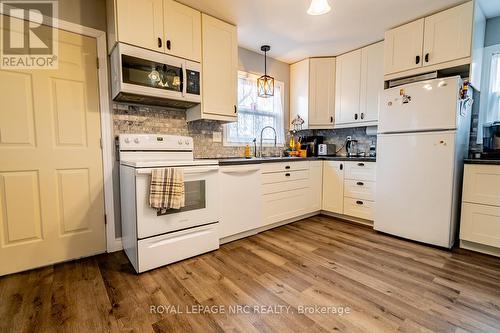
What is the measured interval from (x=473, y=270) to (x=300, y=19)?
2.91m

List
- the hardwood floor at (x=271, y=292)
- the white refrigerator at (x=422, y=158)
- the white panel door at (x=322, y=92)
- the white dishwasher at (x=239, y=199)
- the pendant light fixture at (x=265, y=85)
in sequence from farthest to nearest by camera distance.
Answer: the white panel door at (x=322, y=92)
the pendant light fixture at (x=265, y=85)
the white dishwasher at (x=239, y=199)
the white refrigerator at (x=422, y=158)
the hardwood floor at (x=271, y=292)

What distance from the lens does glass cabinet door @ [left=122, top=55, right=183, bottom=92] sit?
1986mm

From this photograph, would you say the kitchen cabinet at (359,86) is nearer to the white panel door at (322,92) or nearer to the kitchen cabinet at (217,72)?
the white panel door at (322,92)

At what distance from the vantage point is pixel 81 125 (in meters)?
2.15

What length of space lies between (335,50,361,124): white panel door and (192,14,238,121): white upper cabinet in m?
1.75

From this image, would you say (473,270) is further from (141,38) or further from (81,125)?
(81,125)

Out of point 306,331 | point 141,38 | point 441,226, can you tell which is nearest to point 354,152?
point 441,226

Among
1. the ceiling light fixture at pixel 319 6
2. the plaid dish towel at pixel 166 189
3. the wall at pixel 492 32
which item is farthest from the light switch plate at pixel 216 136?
the wall at pixel 492 32

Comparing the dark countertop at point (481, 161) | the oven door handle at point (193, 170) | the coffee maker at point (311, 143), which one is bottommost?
the oven door handle at point (193, 170)

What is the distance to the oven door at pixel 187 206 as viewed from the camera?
1.86 meters

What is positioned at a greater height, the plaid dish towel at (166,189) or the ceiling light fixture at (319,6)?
the ceiling light fixture at (319,6)

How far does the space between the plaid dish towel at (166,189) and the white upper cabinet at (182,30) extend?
1183mm

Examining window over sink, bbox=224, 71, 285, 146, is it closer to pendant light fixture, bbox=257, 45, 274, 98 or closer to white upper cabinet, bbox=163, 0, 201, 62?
pendant light fixture, bbox=257, 45, 274, 98
